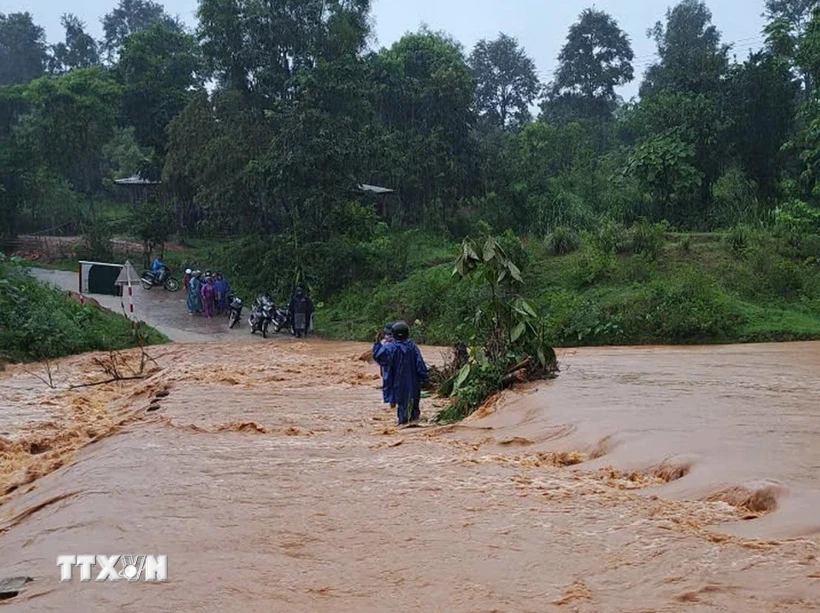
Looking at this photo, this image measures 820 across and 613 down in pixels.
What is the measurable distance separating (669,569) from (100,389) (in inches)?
496

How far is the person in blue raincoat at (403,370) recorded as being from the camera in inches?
405

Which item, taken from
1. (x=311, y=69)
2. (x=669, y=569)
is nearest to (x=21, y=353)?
(x=311, y=69)

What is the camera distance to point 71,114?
36.9 metres

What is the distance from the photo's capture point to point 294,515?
6316mm

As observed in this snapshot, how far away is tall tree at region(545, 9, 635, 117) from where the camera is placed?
44688 millimetres

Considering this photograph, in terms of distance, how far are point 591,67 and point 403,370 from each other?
38.1 m

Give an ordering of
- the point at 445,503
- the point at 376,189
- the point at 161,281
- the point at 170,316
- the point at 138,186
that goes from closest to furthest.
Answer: the point at 445,503, the point at 170,316, the point at 161,281, the point at 376,189, the point at 138,186

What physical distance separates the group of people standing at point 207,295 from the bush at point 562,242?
31.4 ft

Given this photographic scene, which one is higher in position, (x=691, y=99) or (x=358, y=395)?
(x=691, y=99)

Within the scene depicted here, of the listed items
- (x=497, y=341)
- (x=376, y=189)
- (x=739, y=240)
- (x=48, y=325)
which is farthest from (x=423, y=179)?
(x=497, y=341)

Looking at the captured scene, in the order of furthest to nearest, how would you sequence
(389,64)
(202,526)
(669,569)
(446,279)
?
(389,64) → (446,279) → (202,526) → (669,569)

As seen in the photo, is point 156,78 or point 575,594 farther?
point 156,78

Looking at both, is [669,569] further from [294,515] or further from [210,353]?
[210,353]

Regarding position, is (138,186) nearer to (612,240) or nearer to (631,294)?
(612,240)
